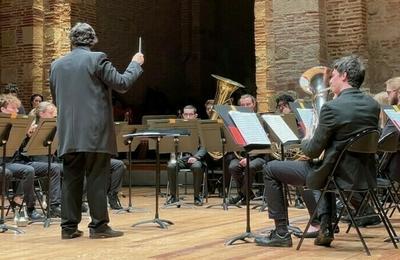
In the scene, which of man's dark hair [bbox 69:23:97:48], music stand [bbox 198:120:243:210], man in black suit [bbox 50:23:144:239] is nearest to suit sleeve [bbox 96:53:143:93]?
man in black suit [bbox 50:23:144:239]

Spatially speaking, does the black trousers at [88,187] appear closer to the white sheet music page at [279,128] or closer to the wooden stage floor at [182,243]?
the wooden stage floor at [182,243]

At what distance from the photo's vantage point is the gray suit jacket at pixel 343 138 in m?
4.91

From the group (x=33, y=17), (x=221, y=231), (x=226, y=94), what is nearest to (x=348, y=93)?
(x=221, y=231)

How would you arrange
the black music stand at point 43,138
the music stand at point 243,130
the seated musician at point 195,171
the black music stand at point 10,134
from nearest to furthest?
the music stand at point 243,130 → the black music stand at point 10,134 → the black music stand at point 43,138 → the seated musician at point 195,171

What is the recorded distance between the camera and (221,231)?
6.34m

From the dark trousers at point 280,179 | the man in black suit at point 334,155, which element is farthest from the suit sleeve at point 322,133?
the dark trousers at point 280,179

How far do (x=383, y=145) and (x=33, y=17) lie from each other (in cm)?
946

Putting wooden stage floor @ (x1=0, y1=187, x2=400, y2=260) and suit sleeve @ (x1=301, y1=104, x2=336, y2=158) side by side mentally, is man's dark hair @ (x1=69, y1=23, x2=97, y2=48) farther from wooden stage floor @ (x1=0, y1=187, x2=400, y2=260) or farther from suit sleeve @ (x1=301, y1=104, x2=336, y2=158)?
suit sleeve @ (x1=301, y1=104, x2=336, y2=158)

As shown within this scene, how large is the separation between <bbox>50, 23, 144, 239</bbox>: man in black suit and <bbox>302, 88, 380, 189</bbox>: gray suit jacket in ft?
5.84

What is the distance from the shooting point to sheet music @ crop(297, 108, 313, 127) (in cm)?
587

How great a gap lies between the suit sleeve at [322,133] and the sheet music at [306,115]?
2.84ft

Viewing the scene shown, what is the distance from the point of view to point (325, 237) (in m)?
5.27

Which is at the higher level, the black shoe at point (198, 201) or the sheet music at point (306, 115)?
the sheet music at point (306, 115)

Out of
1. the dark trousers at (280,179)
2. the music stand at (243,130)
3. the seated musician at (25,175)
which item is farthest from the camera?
the seated musician at (25,175)
